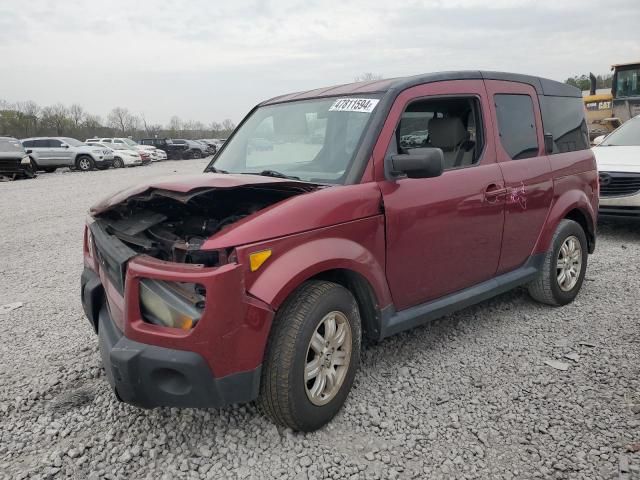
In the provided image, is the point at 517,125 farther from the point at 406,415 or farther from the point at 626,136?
the point at 626,136

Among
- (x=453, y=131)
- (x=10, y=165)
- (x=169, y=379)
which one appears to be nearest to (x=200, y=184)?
(x=169, y=379)

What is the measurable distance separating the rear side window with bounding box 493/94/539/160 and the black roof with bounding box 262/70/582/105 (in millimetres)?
177

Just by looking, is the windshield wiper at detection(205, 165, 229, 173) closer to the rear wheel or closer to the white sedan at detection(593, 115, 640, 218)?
the white sedan at detection(593, 115, 640, 218)

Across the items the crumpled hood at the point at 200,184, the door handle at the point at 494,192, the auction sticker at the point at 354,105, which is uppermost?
the auction sticker at the point at 354,105

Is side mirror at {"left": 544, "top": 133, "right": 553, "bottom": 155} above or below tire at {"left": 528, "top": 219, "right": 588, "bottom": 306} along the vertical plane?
above

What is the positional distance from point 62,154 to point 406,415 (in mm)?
26399

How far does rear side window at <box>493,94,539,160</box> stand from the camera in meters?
3.81

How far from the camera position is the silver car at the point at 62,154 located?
24.6 m

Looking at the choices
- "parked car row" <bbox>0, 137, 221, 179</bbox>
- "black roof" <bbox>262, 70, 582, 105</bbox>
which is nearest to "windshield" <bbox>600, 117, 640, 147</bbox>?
"black roof" <bbox>262, 70, 582, 105</bbox>

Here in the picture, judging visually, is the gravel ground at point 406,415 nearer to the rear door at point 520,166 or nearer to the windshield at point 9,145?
the rear door at point 520,166

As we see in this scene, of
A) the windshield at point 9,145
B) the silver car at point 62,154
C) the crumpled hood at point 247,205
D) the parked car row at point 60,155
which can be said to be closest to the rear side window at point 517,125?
the crumpled hood at point 247,205

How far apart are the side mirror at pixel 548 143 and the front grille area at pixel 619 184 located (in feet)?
11.1

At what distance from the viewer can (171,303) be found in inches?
90.7

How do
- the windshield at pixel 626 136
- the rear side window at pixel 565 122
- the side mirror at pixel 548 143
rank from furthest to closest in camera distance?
the windshield at pixel 626 136, the rear side window at pixel 565 122, the side mirror at pixel 548 143
